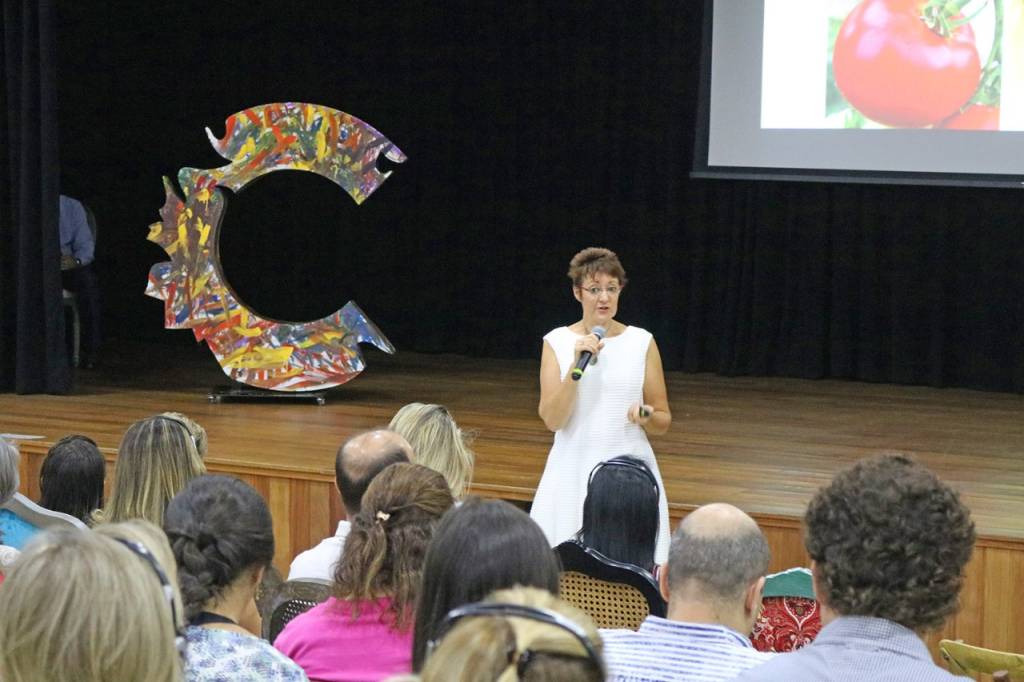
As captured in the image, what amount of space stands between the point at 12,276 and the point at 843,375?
4764mm

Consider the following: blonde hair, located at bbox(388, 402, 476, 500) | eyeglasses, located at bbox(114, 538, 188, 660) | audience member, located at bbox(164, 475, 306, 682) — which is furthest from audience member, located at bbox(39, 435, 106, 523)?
eyeglasses, located at bbox(114, 538, 188, 660)

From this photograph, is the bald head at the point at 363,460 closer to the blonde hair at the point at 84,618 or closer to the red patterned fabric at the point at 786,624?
the red patterned fabric at the point at 786,624

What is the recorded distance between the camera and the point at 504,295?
9555 millimetres

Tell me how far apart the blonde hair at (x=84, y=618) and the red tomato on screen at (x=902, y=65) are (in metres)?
6.14

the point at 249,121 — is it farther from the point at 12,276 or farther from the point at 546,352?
the point at 546,352

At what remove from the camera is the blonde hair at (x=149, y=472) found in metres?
3.36

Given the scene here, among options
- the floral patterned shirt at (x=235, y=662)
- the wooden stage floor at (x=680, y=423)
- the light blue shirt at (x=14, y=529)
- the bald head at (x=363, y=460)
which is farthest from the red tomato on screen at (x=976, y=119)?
the floral patterned shirt at (x=235, y=662)

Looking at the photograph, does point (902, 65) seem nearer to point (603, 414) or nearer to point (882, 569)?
point (603, 414)

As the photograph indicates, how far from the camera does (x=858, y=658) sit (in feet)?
5.81

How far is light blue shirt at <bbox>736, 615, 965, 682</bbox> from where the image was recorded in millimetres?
1745

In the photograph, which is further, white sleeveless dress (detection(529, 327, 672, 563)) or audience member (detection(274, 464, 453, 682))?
white sleeveless dress (detection(529, 327, 672, 563))

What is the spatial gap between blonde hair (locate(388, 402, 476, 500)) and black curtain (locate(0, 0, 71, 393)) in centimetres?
437

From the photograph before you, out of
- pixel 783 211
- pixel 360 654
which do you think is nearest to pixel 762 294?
pixel 783 211

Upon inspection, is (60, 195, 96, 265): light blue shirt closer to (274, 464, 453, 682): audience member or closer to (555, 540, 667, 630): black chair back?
(555, 540, 667, 630): black chair back
